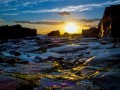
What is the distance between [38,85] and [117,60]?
595cm

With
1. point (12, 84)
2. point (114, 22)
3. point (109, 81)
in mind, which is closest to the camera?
point (12, 84)

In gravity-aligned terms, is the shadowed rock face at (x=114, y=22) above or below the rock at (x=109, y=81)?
above

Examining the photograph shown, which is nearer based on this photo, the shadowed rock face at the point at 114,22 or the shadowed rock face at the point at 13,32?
the shadowed rock face at the point at 114,22

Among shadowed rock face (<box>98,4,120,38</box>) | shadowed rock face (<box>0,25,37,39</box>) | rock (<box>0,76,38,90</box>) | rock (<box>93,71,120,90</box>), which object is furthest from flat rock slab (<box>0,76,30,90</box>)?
shadowed rock face (<box>0,25,37,39</box>)

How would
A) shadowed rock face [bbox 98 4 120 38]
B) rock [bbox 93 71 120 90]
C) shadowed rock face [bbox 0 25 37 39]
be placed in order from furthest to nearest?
1. shadowed rock face [bbox 0 25 37 39]
2. shadowed rock face [bbox 98 4 120 38]
3. rock [bbox 93 71 120 90]

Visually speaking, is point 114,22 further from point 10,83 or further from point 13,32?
point 13,32

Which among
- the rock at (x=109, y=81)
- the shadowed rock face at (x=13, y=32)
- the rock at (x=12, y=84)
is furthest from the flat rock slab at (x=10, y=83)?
the shadowed rock face at (x=13, y=32)

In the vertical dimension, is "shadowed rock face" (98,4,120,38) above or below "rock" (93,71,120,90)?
above

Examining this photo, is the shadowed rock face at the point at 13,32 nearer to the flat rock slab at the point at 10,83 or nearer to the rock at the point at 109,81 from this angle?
the rock at the point at 109,81

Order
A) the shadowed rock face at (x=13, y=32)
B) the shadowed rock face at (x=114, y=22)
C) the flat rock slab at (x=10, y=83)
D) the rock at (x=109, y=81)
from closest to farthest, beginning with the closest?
the flat rock slab at (x=10, y=83)
the rock at (x=109, y=81)
the shadowed rock face at (x=114, y=22)
the shadowed rock face at (x=13, y=32)

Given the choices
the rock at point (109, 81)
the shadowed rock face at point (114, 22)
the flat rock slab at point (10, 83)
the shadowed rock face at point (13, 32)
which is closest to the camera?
the flat rock slab at point (10, 83)

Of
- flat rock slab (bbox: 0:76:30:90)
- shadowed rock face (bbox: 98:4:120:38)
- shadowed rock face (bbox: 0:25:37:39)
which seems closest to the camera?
flat rock slab (bbox: 0:76:30:90)

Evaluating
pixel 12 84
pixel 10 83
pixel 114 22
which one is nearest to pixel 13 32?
pixel 114 22

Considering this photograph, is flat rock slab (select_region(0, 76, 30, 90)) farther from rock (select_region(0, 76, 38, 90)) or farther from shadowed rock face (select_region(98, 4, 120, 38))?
shadowed rock face (select_region(98, 4, 120, 38))
